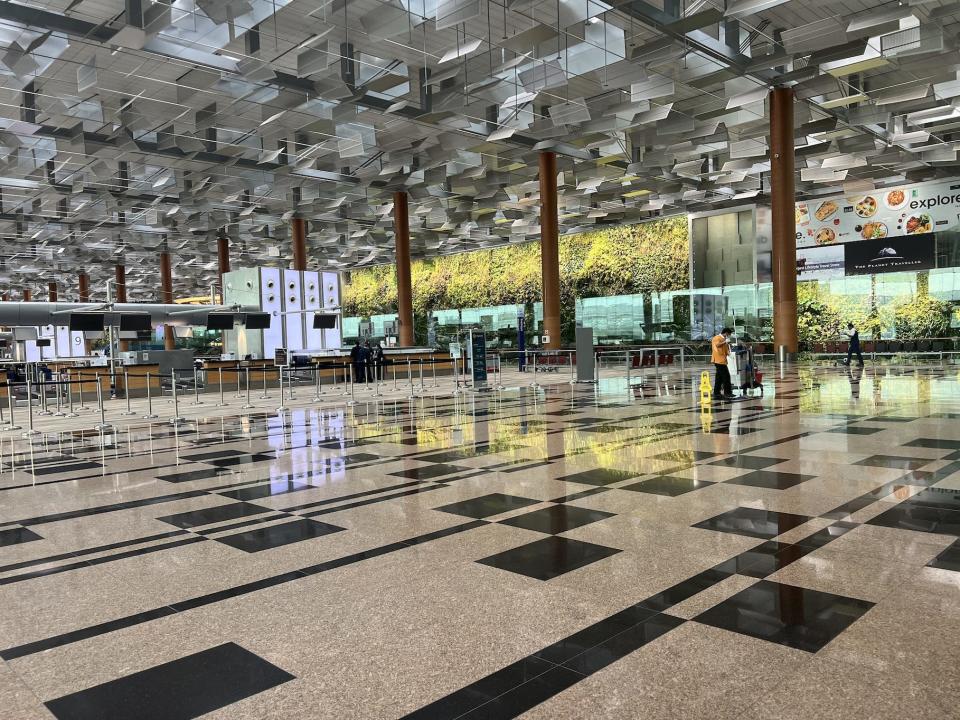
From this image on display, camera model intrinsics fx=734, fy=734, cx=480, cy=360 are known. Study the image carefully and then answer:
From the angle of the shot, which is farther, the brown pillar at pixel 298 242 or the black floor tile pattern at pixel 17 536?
the brown pillar at pixel 298 242

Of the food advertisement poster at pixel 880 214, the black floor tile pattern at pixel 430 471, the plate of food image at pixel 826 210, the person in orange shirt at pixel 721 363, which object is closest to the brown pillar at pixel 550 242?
the person in orange shirt at pixel 721 363

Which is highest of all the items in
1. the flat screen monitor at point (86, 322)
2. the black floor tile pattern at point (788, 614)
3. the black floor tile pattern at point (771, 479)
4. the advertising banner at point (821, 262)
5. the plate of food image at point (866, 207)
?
the plate of food image at point (866, 207)

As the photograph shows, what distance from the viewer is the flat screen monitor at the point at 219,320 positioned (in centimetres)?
2267

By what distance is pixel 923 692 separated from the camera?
2.34m

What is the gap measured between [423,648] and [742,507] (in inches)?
115

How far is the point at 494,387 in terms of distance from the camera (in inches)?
728

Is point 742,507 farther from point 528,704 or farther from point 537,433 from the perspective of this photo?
point 537,433

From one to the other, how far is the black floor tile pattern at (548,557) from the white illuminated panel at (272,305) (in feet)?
72.2

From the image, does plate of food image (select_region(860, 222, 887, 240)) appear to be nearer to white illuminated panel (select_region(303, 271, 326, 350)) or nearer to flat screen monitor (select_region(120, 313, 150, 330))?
white illuminated panel (select_region(303, 271, 326, 350))

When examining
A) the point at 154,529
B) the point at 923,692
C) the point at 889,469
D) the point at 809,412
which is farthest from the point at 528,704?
the point at 809,412

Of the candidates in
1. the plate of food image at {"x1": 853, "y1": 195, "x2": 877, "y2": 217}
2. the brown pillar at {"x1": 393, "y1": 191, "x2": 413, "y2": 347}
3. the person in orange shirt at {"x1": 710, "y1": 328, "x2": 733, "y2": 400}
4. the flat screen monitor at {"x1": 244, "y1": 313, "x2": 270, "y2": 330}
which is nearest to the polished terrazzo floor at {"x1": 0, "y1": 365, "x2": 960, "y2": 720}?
the person in orange shirt at {"x1": 710, "y1": 328, "x2": 733, "y2": 400}

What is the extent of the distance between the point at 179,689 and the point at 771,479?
4750 millimetres

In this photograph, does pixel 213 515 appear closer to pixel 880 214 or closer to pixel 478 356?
pixel 478 356

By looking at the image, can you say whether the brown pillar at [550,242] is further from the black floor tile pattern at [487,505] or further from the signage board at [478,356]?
the black floor tile pattern at [487,505]
